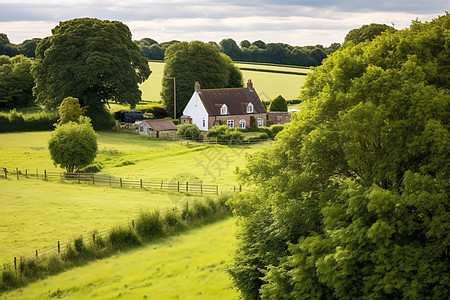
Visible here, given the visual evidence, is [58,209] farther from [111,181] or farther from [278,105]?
[278,105]

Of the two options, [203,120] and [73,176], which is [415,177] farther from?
[203,120]

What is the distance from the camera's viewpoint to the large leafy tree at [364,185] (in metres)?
16.7

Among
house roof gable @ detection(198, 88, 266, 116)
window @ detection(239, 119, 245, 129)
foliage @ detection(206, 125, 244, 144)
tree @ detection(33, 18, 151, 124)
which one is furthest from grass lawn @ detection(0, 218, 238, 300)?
tree @ detection(33, 18, 151, 124)

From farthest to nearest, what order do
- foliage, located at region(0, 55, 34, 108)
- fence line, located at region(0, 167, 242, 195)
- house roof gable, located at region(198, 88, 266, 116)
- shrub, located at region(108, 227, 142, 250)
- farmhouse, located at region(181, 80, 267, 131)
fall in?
1. foliage, located at region(0, 55, 34, 108)
2. house roof gable, located at region(198, 88, 266, 116)
3. farmhouse, located at region(181, 80, 267, 131)
4. fence line, located at region(0, 167, 242, 195)
5. shrub, located at region(108, 227, 142, 250)

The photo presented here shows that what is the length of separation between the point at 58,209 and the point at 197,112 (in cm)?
4227

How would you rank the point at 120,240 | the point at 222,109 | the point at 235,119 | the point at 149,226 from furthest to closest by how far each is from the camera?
the point at 235,119 → the point at 222,109 → the point at 149,226 → the point at 120,240

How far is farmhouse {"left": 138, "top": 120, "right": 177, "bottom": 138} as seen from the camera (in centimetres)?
7281

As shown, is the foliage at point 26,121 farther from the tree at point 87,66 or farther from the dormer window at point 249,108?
the dormer window at point 249,108

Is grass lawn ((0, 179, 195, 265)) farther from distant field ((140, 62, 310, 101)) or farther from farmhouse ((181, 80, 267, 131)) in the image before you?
distant field ((140, 62, 310, 101))

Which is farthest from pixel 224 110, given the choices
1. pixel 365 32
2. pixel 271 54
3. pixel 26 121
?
pixel 271 54

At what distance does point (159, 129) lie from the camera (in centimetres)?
7281

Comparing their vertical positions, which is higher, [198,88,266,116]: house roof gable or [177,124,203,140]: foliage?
[198,88,266,116]: house roof gable

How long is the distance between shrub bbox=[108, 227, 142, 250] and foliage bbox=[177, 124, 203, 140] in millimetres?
39756

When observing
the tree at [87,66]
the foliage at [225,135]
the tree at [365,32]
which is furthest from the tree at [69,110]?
the tree at [365,32]
